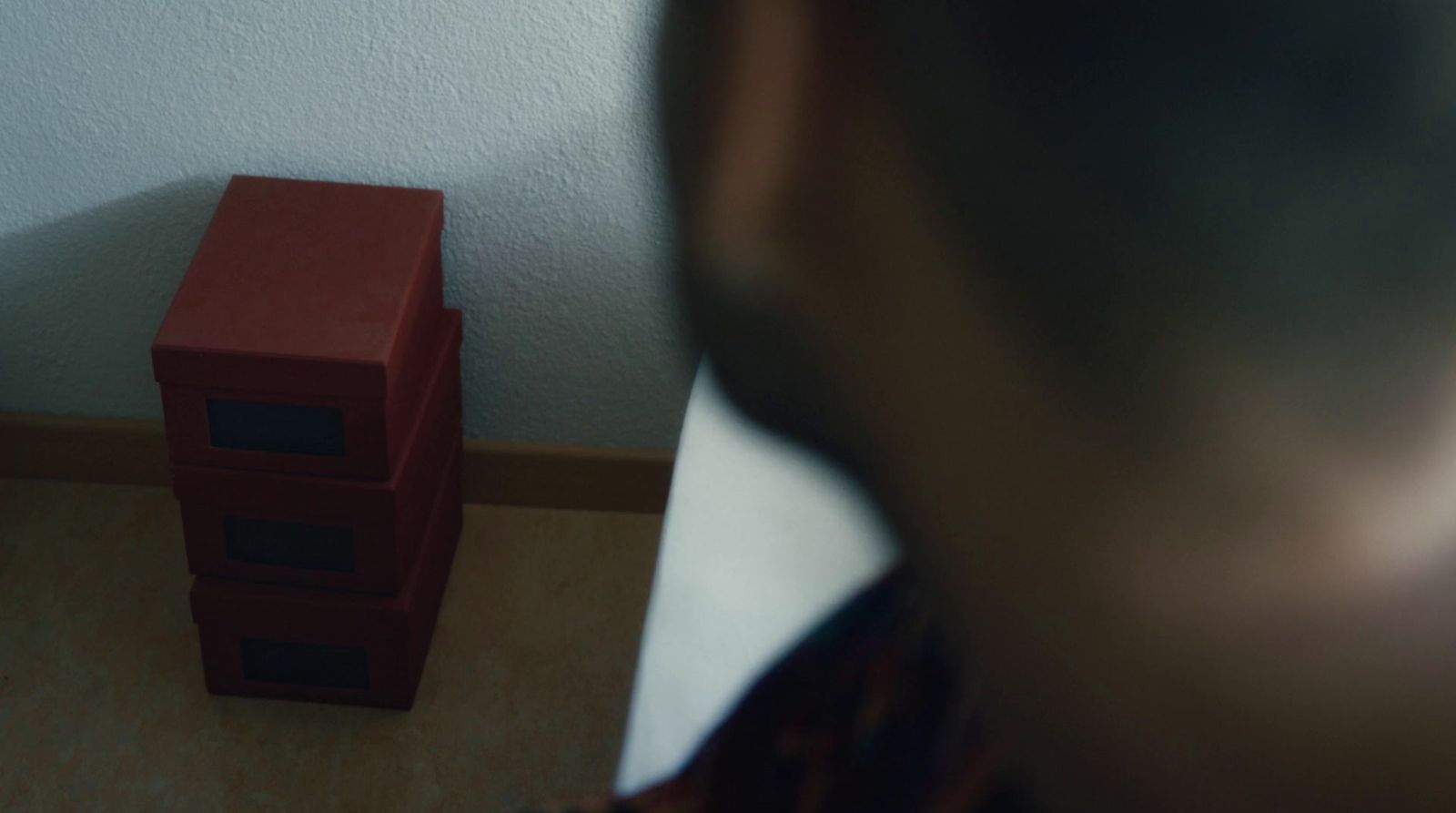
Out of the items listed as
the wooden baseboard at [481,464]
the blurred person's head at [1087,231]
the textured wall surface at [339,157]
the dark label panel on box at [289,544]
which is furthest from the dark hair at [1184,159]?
the wooden baseboard at [481,464]

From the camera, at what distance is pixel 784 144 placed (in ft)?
0.82

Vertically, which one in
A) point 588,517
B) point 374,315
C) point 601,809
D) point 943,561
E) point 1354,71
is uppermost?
point 1354,71

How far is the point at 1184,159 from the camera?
279 millimetres

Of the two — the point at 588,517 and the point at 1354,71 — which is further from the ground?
the point at 1354,71

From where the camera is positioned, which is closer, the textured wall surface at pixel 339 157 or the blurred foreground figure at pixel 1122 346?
the blurred foreground figure at pixel 1122 346

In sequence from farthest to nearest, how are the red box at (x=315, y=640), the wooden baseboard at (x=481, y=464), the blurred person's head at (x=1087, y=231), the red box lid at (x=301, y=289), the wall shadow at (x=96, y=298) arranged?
the wooden baseboard at (x=481, y=464), the wall shadow at (x=96, y=298), the red box at (x=315, y=640), the red box lid at (x=301, y=289), the blurred person's head at (x=1087, y=231)

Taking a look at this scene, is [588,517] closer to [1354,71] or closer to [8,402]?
[8,402]

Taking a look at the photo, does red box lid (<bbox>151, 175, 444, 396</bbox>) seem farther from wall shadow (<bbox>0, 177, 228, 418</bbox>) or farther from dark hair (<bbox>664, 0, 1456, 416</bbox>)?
dark hair (<bbox>664, 0, 1456, 416</bbox>)

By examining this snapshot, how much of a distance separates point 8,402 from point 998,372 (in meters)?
1.42

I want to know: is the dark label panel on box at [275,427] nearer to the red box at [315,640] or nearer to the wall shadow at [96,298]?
the red box at [315,640]

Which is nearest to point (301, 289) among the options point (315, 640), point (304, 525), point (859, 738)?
point (304, 525)

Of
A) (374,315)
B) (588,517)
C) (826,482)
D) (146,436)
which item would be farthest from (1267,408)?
(146,436)

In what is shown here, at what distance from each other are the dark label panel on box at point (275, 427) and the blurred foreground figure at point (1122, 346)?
775 millimetres

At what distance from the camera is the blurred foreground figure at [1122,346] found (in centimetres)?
24
